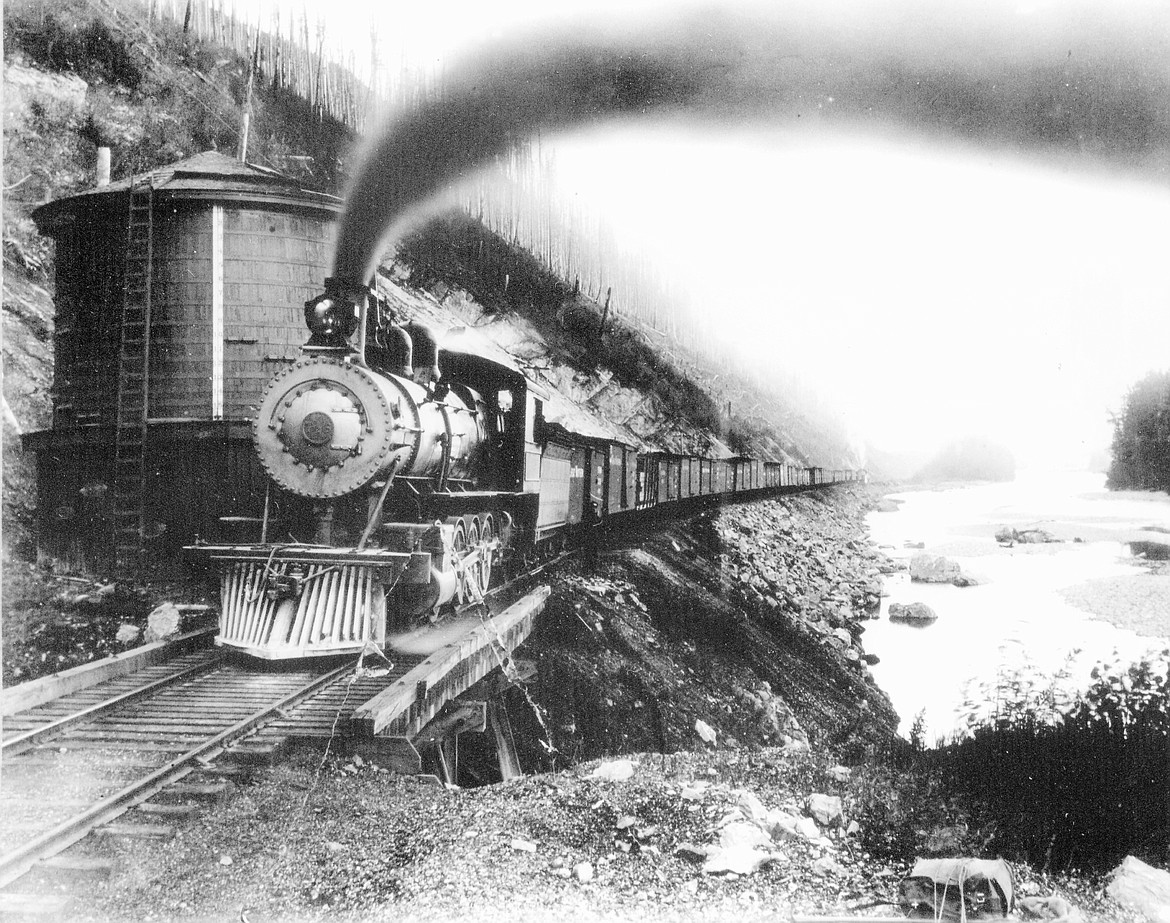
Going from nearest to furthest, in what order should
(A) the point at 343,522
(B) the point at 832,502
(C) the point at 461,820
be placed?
1. (C) the point at 461,820
2. (A) the point at 343,522
3. (B) the point at 832,502

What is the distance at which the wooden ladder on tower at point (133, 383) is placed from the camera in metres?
6.31

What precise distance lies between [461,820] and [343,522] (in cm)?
273

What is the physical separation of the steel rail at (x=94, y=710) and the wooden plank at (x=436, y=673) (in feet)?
5.02

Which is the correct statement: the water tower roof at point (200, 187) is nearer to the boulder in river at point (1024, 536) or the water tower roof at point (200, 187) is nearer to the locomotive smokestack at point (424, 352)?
the locomotive smokestack at point (424, 352)

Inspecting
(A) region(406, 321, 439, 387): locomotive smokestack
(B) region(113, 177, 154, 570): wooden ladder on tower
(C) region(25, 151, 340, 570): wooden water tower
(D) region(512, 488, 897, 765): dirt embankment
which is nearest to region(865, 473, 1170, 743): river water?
(D) region(512, 488, 897, 765): dirt embankment

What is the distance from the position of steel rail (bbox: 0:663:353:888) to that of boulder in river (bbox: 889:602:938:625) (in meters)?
4.01

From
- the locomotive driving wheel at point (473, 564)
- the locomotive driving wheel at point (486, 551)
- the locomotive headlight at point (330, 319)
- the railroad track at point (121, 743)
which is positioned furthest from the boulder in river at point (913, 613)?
the locomotive headlight at point (330, 319)

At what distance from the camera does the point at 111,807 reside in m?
3.19

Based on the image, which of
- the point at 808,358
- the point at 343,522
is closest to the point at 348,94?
the point at 343,522

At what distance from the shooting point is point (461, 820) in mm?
3391

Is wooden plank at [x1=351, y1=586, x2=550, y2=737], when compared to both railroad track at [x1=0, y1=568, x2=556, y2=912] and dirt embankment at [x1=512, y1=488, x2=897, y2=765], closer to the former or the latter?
railroad track at [x1=0, y1=568, x2=556, y2=912]

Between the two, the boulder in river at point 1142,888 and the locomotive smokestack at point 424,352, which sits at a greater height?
the locomotive smokestack at point 424,352

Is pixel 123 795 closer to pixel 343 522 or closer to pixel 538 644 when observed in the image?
pixel 343 522

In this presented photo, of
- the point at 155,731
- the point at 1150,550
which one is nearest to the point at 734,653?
the point at 1150,550
